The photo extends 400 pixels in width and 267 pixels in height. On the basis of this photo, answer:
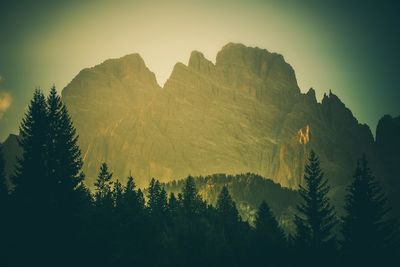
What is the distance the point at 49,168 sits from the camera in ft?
104

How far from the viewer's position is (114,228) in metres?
41.3

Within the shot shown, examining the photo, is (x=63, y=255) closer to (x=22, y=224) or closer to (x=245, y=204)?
(x=22, y=224)

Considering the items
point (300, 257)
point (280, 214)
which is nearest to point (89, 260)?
point (300, 257)

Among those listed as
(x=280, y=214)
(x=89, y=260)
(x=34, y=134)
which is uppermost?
(x=280, y=214)

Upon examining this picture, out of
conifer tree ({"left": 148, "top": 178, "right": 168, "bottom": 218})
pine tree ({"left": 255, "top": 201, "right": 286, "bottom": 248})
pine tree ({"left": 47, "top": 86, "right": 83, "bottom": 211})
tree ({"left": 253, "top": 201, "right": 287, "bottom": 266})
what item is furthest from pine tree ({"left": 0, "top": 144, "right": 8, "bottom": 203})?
pine tree ({"left": 255, "top": 201, "right": 286, "bottom": 248})

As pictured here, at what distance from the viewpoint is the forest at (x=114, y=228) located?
28500 mm

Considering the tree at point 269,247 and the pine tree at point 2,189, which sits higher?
the pine tree at point 2,189

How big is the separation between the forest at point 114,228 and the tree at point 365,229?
99 mm

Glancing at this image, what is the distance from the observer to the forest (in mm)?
28500

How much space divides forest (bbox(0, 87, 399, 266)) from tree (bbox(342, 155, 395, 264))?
0.10 m

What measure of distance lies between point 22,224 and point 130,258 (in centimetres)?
1384

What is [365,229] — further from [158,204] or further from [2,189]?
[158,204]

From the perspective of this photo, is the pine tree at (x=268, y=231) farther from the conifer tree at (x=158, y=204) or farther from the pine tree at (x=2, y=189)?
the pine tree at (x=2, y=189)

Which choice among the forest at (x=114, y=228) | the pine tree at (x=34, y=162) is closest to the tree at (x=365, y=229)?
the forest at (x=114, y=228)
